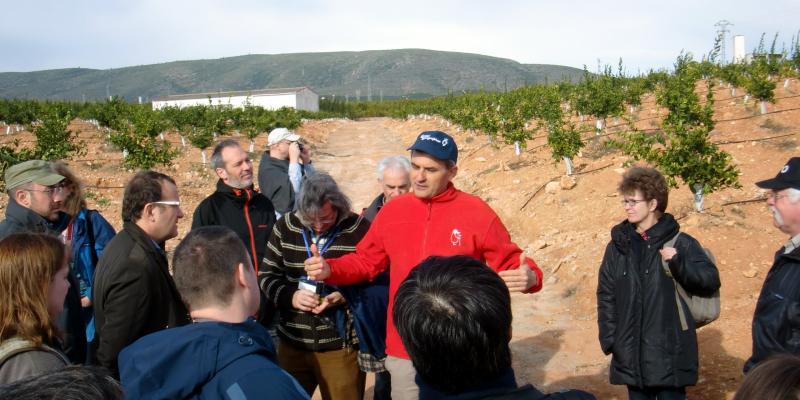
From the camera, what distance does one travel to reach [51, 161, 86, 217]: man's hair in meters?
3.56

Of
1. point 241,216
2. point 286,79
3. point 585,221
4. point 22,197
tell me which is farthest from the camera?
point 286,79

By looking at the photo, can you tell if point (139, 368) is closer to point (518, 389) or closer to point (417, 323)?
point (417, 323)

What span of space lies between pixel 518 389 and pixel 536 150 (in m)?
16.5

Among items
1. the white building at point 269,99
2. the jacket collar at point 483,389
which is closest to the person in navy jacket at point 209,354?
the jacket collar at point 483,389

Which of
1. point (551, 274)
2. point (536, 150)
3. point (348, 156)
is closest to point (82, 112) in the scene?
point (348, 156)

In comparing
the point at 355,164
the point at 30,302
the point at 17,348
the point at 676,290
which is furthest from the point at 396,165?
the point at 355,164

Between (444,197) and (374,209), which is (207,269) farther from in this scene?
(374,209)

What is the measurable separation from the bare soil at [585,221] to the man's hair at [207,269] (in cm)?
387

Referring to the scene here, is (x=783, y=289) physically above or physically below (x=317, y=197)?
below

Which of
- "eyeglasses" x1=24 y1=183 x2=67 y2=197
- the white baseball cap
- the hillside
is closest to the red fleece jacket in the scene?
"eyeglasses" x1=24 y1=183 x2=67 y2=197

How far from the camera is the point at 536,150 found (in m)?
17.3

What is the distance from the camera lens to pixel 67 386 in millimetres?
991

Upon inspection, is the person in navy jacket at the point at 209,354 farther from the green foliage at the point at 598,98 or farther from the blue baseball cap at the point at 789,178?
the green foliage at the point at 598,98

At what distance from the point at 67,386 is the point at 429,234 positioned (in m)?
1.96
